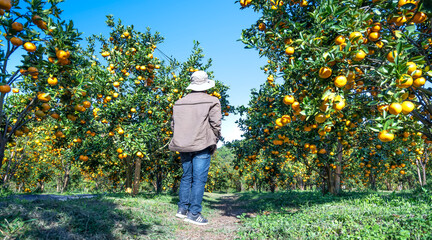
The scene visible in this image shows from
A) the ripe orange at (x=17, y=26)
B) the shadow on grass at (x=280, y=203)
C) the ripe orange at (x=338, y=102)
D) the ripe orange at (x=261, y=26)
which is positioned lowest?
the shadow on grass at (x=280, y=203)

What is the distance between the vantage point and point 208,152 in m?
3.65

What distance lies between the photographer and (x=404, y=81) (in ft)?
7.61

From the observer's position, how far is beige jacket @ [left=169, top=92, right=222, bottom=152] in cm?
353

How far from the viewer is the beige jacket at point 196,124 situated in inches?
139

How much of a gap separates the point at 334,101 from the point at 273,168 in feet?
30.4

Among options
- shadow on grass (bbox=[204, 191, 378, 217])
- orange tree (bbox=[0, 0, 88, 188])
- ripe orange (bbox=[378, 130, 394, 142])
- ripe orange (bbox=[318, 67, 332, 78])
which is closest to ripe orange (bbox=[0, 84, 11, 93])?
orange tree (bbox=[0, 0, 88, 188])

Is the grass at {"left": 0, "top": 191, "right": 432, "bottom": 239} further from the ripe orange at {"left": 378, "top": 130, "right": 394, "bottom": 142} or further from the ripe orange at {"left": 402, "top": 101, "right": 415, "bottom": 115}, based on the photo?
the ripe orange at {"left": 402, "top": 101, "right": 415, "bottom": 115}

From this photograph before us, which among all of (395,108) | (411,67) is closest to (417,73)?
(411,67)

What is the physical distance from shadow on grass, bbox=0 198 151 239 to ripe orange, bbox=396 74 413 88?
3410 millimetres

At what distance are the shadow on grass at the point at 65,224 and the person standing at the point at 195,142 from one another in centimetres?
73

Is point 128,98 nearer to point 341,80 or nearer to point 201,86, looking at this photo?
point 201,86

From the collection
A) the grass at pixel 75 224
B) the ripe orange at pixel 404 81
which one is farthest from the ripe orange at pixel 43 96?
the ripe orange at pixel 404 81

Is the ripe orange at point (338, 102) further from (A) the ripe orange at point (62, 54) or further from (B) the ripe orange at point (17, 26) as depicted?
(B) the ripe orange at point (17, 26)

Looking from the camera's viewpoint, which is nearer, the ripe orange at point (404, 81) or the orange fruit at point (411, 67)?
the ripe orange at point (404, 81)
